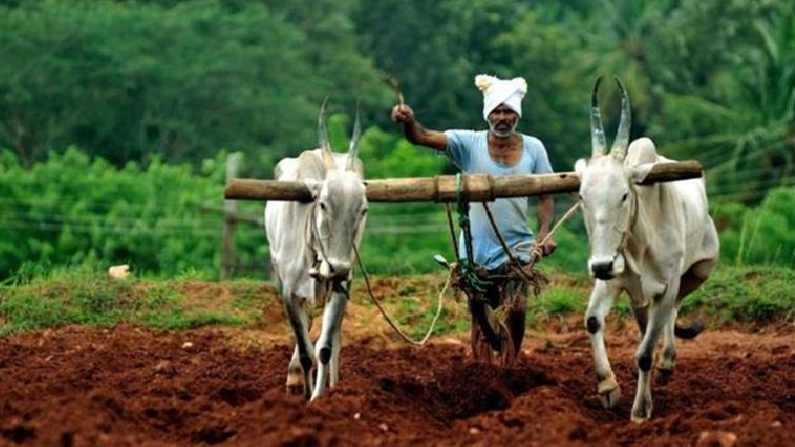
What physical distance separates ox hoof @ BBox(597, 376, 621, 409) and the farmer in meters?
0.82

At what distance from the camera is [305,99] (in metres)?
39.7

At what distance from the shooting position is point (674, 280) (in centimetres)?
955

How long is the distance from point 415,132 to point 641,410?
1.90 m

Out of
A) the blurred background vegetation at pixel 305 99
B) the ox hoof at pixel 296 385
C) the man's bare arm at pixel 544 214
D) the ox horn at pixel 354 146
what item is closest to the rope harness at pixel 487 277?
the man's bare arm at pixel 544 214

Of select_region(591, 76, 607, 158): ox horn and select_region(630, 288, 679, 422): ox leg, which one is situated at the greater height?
select_region(591, 76, 607, 158): ox horn

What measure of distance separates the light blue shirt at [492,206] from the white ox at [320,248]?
0.69 meters

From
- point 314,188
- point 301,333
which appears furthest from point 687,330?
point 314,188

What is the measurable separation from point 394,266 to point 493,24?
29477 mm

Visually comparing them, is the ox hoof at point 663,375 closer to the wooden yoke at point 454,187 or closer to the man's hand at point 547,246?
the man's hand at point 547,246

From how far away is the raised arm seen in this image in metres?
9.72

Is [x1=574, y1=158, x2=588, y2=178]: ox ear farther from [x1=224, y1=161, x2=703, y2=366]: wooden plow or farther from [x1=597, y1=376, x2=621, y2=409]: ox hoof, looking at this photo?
[x1=597, y1=376, x2=621, y2=409]: ox hoof

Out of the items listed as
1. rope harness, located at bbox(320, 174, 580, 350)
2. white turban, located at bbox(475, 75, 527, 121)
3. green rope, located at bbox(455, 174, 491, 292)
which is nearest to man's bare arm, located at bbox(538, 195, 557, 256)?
rope harness, located at bbox(320, 174, 580, 350)

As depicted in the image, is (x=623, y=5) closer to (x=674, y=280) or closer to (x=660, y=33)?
(x=660, y=33)

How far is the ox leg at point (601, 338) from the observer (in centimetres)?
937
